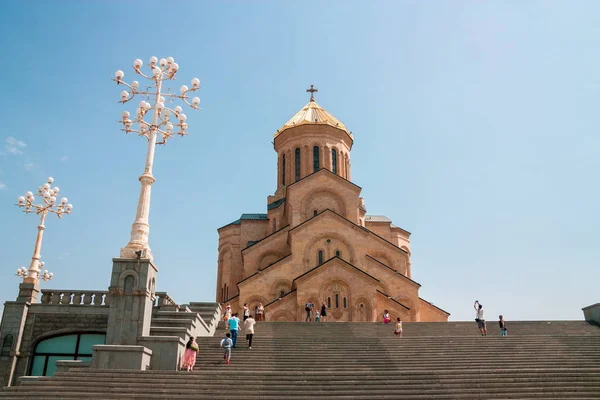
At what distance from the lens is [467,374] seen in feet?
34.8

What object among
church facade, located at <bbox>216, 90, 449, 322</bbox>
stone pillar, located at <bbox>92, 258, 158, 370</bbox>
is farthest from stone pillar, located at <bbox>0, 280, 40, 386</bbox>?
church facade, located at <bbox>216, 90, 449, 322</bbox>

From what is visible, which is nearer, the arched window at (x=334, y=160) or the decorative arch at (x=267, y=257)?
the decorative arch at (x=267, y=257)

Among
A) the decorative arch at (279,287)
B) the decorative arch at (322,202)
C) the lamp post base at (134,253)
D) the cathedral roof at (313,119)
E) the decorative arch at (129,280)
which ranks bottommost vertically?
the decorative arch at (129,280)

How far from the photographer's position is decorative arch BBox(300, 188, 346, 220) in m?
30.3

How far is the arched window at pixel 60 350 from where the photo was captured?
1557cm

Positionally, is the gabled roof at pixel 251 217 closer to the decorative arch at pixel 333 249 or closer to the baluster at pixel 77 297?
the decorative arch at pixel 333 249

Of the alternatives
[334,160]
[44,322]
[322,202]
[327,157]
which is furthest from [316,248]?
[44,322]

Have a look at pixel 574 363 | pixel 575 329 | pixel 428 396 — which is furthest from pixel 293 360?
pixel 575 329

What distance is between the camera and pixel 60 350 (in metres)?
15.8

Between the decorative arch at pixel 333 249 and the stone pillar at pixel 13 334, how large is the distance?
14.3 meters

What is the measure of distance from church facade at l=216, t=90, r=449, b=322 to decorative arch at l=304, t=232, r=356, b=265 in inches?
2.3

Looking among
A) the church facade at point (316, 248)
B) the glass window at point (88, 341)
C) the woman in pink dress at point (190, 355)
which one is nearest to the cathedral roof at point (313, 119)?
the church facade at point (316, 248)

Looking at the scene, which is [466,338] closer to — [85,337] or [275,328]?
[275,328]

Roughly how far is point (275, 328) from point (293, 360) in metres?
4.87
